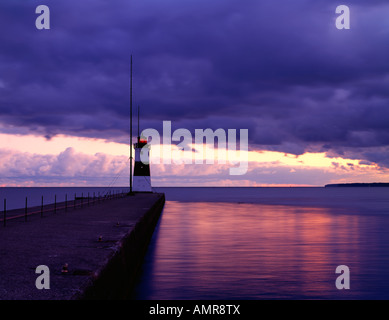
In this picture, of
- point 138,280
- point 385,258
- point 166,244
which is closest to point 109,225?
point 138,280

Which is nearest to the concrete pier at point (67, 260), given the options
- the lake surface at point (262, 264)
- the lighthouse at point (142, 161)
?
the lake surface at point (262, 264)

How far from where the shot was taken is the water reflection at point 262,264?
1620 cm

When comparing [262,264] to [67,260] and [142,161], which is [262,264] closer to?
[67,260]

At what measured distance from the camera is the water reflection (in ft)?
53.2

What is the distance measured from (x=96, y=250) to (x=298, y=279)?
8752mm

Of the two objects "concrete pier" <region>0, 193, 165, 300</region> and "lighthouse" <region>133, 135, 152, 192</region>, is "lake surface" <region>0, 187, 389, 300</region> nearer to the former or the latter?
"concrete pier" <region>0, 193, 165, 300</region>

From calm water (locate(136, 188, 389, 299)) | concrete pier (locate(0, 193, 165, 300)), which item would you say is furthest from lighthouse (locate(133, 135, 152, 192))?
concrete pier (locate(0, 193, 165, 300))

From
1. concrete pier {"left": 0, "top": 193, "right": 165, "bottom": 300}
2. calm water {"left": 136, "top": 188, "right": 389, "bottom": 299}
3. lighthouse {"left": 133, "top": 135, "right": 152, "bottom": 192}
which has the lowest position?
calm water {"left": 136, "top": 188, "right": 389, "bottom": 299}

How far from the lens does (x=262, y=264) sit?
21453 millimetres

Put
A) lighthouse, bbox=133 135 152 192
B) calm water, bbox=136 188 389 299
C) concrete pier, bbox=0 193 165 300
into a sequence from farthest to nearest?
1. lighthouse, bbox=133 135 152 192
2. calm water, bbox=136 188 389 299
3. concrete pier, bbox=0 193 165 300

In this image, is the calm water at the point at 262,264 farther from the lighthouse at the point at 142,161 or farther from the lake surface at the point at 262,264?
the lighthouse at the point at 142,161

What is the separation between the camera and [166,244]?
29344 millimetres
